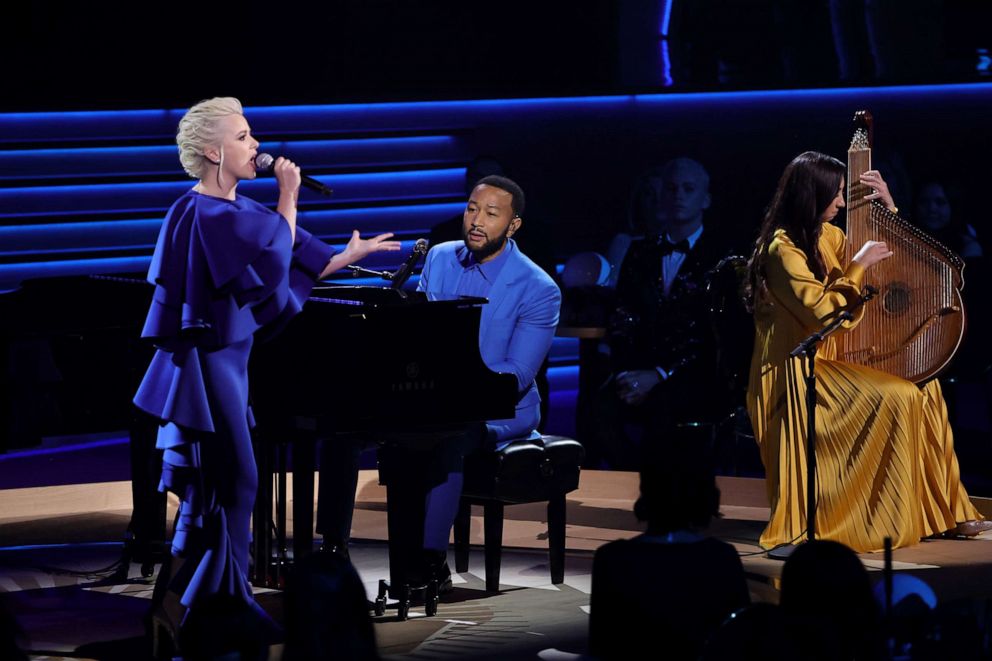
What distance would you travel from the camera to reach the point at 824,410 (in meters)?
5.83

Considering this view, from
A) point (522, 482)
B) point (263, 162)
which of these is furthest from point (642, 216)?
point (263, 162)

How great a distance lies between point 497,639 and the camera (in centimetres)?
446

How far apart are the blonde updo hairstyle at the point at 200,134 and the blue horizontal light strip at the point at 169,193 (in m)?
4.53

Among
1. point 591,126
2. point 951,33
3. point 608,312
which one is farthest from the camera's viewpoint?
point 591,126

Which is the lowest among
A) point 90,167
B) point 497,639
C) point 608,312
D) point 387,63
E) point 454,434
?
point 497,639

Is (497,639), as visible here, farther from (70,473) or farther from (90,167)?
(90,167)

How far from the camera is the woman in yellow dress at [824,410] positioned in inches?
226

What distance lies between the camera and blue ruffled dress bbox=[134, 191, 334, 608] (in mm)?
4090

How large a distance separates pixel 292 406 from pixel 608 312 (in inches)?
136

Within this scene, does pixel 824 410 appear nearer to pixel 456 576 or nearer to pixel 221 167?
pixel 456 576

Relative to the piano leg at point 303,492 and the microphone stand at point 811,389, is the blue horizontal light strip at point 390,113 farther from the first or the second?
the piano leg at point 303,492

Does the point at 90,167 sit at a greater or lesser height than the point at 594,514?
greater

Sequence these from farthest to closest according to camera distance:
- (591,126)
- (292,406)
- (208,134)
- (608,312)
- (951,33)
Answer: (591,126)
(951,33)
(608,312)
(292,406)
(208,134)

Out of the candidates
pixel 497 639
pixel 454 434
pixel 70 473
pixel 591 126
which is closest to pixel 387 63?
pixel 591 126
